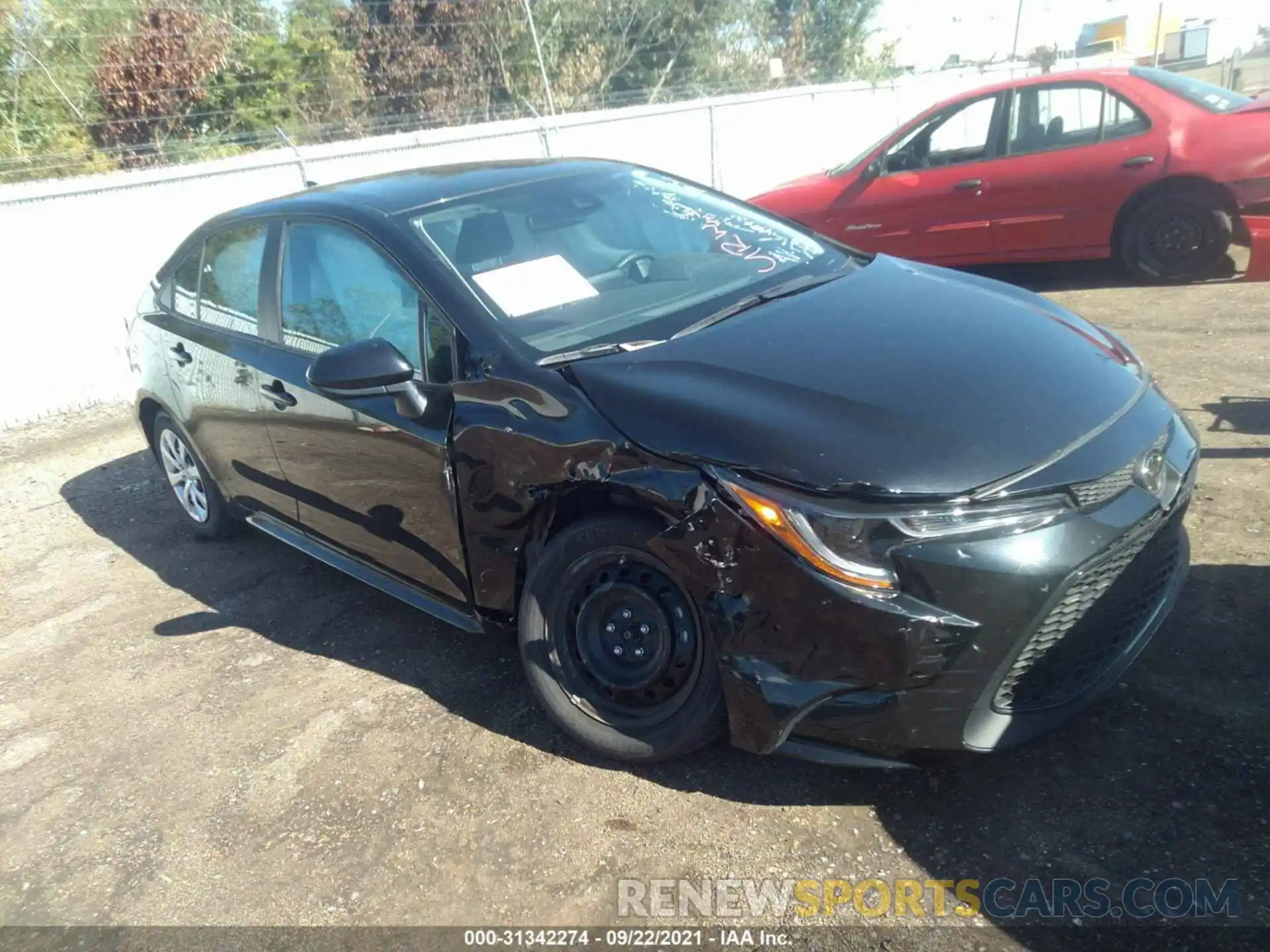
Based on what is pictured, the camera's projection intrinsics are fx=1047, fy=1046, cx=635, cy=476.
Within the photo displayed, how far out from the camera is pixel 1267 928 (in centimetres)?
224

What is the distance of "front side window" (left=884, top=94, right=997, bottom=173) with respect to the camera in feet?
25.3

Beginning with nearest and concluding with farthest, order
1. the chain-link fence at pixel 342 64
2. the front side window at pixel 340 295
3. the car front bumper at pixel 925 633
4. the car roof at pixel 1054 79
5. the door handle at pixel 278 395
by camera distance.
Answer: the car front bumper at pixel 925 633 → the front side window at pixel 340 295 → the door handle at pixel 278 395 → the car roof at pixel 1054 79 → the chain-link fence at pixel 342 64

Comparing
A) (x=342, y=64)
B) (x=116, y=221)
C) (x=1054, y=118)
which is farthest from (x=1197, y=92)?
(x=342, y=64)

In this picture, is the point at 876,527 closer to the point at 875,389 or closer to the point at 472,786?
the point at 875,389

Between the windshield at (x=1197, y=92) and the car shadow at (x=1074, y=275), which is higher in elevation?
the windshield at (x=1197, y=92)

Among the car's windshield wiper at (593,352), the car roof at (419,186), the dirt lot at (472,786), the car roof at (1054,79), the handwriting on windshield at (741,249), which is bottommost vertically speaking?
the dirt lot at (472,786)

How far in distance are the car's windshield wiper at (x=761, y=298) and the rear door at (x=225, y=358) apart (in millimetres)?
1902

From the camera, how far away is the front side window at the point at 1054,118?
7.34 metres

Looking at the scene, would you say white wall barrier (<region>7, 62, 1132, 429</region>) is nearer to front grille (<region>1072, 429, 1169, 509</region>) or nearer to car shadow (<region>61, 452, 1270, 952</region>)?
car shadow (<region>61, 452, 1270, 952</region>)

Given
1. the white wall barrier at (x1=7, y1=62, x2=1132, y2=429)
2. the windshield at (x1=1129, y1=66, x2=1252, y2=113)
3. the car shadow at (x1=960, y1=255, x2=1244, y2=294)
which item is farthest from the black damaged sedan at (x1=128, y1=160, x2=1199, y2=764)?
the windshield at (x1=1129, y1=66, x2=1252, y2=113)

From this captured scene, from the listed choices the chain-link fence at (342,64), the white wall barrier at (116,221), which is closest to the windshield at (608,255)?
the white wall barrier at (116,221)

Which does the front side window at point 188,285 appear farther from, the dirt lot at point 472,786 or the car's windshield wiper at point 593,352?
the car's windshield wiper at point 593,352

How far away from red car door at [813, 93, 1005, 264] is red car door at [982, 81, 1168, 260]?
0.12 meters

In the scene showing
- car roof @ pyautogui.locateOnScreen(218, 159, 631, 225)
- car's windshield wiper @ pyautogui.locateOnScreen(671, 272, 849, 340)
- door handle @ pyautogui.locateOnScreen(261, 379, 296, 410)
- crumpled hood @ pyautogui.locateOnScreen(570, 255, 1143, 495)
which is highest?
car roof @ pyautogui.locateOnScreen(218, 159, 631, 225)
